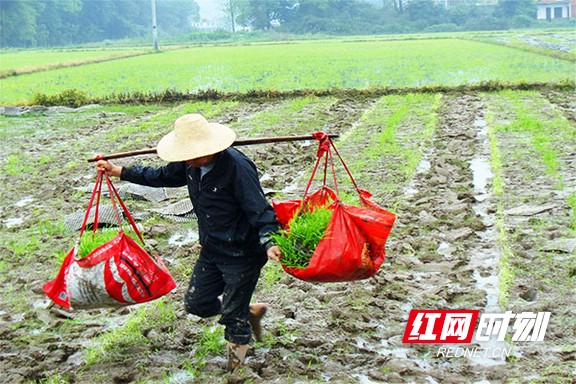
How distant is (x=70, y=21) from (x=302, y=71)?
37.3m

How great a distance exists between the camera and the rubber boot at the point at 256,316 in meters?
4.04

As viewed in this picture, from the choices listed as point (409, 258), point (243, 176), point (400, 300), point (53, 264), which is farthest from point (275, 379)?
point (53, 264)

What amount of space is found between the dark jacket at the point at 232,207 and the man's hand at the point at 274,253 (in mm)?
38

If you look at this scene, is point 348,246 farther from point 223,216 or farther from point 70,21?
point 70,21

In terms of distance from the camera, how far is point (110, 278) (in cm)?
371

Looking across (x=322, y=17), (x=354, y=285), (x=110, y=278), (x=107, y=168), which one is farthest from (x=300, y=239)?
(x=322, y=17)

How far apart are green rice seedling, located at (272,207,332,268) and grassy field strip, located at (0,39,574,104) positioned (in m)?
14.4

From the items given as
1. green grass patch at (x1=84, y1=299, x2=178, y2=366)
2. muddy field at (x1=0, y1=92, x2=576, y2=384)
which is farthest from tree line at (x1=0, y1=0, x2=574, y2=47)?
green grass patch at (x1=84, y1=299, x2=178, y2=366)

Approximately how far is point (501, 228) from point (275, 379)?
3.01m

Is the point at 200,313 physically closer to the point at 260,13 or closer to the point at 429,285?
the point at 429,285

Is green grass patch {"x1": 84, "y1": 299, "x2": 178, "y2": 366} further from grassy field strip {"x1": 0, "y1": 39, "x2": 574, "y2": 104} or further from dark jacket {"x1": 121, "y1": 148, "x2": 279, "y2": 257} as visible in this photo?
grassy field strip {"x1": 0, "y1": 39, "x2": 574, "y2": 104}

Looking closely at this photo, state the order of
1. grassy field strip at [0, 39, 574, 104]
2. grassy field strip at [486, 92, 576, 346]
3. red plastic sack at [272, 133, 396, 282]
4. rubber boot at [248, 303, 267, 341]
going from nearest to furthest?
red plastic sack at [272, 133, 396, 282] < rubber boot at [248, 303, 267, 341] < grassy field strip at [486, 92, 576, 346] < grassy field strip at [0, 39, 574, 104]

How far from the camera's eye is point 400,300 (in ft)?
15.8

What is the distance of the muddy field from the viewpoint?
3914 millimetres
